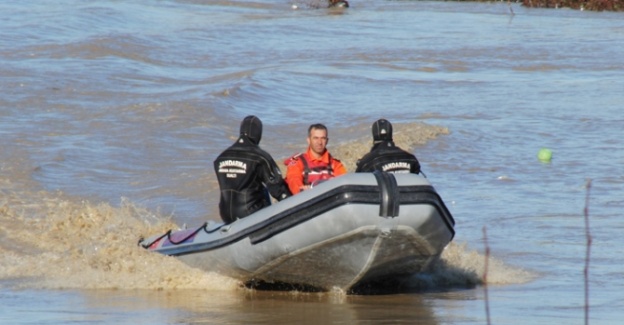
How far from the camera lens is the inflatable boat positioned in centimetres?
783

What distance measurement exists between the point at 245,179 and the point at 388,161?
102 cm

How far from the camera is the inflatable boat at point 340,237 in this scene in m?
7.83

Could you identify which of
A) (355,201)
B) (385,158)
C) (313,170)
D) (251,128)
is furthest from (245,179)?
(355,201)

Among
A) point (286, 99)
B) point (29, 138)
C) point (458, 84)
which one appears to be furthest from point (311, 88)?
point (29, 138)

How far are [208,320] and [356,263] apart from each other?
4.09ft

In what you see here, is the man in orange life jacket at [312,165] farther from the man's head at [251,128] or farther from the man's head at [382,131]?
the man's head at [382,131]

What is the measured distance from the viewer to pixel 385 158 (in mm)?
8820

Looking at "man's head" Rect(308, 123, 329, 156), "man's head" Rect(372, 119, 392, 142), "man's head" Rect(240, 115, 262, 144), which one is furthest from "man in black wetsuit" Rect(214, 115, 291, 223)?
"man's head" Rect(372, 119, 392, 142)

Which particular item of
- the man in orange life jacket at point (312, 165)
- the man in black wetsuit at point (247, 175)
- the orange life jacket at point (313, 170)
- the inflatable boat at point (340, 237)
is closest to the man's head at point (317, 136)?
the man in orange life jacket at point (312, 165)

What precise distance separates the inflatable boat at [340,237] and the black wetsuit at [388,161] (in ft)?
2.08

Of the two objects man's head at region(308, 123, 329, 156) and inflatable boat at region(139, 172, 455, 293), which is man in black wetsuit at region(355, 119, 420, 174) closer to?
man's head at region(308, 123, 329, 156)

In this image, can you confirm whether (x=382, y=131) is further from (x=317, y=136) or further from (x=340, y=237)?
(x=340, y=237)

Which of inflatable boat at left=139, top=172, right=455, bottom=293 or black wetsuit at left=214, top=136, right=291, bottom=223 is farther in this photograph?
black wetsuit at left=214, top=136, right=291, bottom=223

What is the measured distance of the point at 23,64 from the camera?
25.1m
